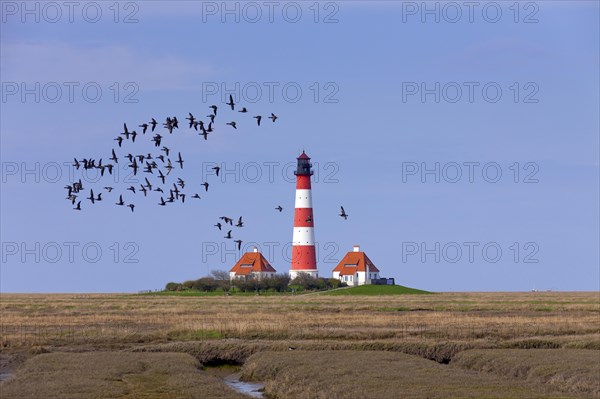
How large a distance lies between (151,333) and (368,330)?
11.0m

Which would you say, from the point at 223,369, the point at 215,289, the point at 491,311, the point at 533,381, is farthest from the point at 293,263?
the point at 533,381

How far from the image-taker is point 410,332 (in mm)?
52906

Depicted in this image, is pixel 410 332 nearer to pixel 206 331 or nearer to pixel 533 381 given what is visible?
→ pixel 206 331

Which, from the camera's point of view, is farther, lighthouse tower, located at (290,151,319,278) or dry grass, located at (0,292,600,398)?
lighthouse tower, located at (290,151,319,278)

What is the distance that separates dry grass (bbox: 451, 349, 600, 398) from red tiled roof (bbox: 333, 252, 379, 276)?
3443 inches

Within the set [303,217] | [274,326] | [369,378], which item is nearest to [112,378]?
[369,378]

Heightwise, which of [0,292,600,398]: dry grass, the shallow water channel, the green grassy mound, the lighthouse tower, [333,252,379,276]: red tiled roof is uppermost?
the lighthouse tower

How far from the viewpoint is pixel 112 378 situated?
3675cm

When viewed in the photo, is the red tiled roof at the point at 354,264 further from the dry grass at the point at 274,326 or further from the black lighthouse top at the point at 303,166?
the dry grass at the point at 274,326

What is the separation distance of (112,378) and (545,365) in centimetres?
1556

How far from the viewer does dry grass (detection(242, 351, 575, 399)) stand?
105ft

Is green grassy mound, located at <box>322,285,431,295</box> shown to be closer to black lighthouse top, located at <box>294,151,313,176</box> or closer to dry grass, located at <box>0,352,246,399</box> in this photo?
black lighthouse top, located at <box>294,151,313,176</box>

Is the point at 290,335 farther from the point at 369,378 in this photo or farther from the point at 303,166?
the point at 303,166

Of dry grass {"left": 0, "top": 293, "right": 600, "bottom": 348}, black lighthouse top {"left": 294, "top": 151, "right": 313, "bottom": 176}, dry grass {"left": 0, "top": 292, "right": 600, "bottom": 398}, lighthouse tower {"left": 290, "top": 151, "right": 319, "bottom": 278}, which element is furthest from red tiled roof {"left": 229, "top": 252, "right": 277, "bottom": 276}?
dry grass {"left": 0, "top": 292, "right": 600, "bottom": 398}
